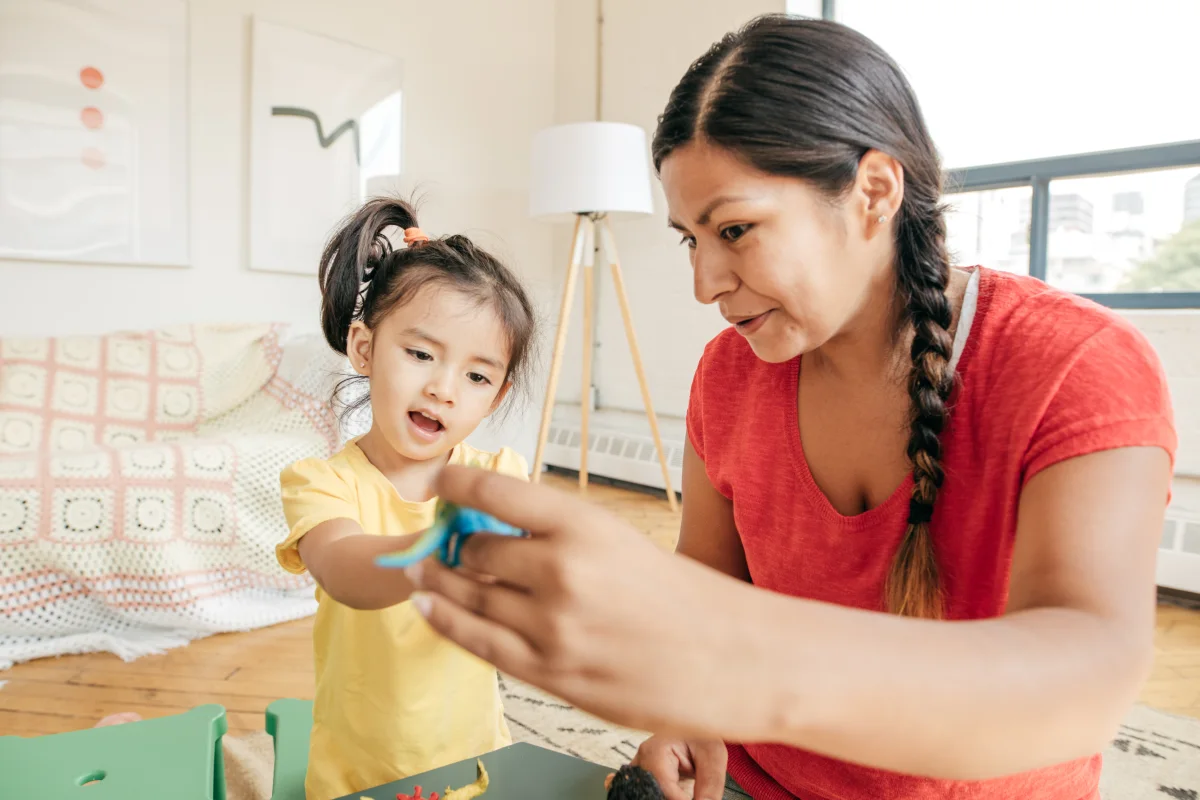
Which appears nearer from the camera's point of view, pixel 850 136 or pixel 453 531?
pixel 453 531

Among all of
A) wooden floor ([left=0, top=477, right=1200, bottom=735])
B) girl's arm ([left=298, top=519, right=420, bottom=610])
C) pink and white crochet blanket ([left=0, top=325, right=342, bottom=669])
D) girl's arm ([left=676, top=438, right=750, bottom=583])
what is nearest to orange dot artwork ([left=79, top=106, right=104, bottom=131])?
pink and white crochet blanket ([left=0, top=325, right=342, bottom=669])

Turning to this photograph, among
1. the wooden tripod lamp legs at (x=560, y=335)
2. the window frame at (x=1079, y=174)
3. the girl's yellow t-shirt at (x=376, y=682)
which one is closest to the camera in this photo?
the girl's yellow t-shirt at (x=376, y=682)

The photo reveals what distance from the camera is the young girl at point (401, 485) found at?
0.97m

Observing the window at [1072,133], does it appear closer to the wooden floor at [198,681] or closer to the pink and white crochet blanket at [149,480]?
the wooden floor at [198,681]

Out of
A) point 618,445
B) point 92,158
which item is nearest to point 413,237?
point 92,158

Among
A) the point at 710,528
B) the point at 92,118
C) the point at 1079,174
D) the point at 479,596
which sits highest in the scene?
the point at 92,118

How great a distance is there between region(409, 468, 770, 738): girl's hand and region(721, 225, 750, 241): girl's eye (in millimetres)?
486

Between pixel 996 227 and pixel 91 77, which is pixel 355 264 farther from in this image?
pixel 996 227

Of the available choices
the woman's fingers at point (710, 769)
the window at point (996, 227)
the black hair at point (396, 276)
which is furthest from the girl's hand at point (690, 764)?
the window at point (996, 227)

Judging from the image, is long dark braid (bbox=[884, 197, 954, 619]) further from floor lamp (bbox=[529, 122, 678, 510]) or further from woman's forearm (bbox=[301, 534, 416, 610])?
floor lamp (bbox=[529, 122, 678, 510])

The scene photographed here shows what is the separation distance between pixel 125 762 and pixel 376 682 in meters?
0.37

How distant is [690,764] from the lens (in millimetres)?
872

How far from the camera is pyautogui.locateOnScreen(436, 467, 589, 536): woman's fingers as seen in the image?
33cm

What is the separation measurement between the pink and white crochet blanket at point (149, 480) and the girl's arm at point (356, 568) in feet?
5.02
